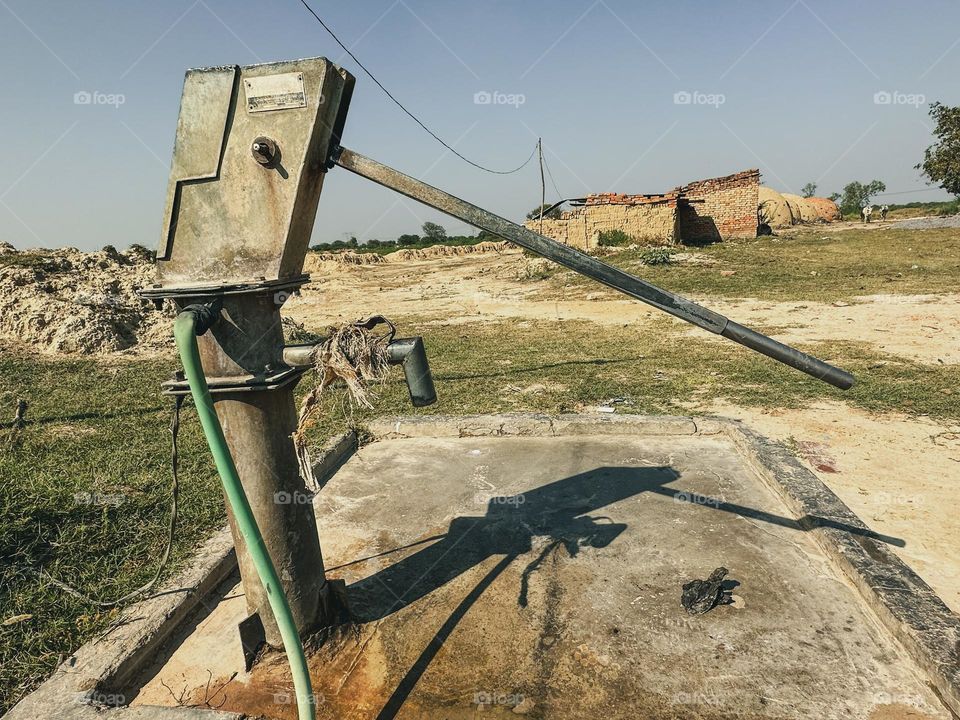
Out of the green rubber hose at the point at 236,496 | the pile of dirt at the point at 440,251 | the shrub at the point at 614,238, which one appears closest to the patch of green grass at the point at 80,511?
the green rubber hose at the point at 236,496

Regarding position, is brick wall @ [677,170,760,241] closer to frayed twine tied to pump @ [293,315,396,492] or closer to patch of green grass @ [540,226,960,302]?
patch of green grass @ [540,226,960,302]

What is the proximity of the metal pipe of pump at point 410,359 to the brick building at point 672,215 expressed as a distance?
63.2ft

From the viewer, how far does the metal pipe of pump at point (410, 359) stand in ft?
6.87

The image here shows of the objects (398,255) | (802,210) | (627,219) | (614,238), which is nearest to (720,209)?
(627,219)

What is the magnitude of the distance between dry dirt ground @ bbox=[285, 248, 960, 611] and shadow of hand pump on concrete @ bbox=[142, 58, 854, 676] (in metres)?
2.15

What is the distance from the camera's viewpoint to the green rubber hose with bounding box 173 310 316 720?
1.73 meters

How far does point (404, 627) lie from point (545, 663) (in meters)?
0.68

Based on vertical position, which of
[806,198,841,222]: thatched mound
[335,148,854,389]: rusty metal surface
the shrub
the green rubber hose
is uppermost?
[806,198,841,222]: thatched mound

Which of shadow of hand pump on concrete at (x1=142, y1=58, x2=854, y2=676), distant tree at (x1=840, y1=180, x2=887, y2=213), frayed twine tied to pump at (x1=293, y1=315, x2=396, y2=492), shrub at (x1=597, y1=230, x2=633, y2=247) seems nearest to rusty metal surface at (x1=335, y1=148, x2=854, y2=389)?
shadow of hand pump on concrete at (x1=142, y1=58, x2=854, y2=676)

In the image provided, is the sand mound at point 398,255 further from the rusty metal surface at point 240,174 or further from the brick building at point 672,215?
the rusty metal surface at point 240,174

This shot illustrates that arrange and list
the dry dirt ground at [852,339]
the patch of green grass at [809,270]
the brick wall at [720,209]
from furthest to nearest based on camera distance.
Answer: the brick wall at [720,209] < the patch of green grass at [809,270] < the dry dirt ground at [852,339]

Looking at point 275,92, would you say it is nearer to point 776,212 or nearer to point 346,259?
point 346,259

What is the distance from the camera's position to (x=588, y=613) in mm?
2627

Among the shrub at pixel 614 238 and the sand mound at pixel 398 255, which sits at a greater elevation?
the sand mound at pixel 398 255
